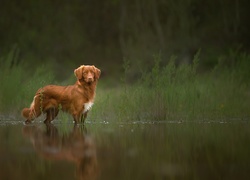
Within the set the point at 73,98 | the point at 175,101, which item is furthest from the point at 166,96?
the point at 73,98

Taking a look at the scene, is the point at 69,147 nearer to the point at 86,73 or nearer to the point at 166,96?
the point at 86,73

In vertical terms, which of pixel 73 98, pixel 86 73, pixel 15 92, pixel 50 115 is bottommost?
pixel 50 115

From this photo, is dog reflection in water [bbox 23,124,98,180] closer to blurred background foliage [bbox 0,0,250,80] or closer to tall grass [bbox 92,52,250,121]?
tall grass [bbox 92,52,250,121]

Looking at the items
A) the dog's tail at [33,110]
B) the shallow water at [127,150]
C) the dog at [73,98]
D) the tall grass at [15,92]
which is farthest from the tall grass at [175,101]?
the dog's tail at [33,110]

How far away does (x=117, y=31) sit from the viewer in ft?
101

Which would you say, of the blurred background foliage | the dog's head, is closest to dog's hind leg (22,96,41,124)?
the dog's head

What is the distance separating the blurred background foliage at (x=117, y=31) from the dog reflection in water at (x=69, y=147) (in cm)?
1328

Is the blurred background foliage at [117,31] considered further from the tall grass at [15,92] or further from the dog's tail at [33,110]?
the dog's tail at [33,110]

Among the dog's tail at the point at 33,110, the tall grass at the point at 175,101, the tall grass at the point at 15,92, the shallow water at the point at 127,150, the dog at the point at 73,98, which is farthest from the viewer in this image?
the tall grass at the point at 15,92

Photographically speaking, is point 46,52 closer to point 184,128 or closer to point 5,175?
point 184,128

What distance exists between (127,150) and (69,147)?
751 millimetres

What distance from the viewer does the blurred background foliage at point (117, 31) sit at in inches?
1032

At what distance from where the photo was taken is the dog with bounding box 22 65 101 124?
478 inches

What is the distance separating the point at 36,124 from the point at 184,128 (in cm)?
289
